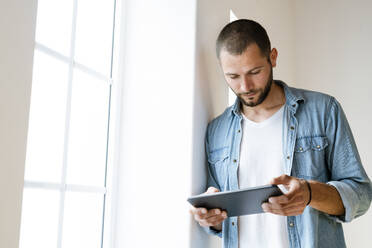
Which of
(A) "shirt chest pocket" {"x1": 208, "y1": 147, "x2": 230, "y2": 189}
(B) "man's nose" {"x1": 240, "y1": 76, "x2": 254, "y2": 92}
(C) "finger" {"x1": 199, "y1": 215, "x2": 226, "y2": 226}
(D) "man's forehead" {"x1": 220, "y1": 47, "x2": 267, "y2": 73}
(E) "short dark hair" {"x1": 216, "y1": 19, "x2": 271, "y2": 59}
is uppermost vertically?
(E) "short dark hair" {"x1": 216, "y1": 19, "x2": 271, "y2": 59}

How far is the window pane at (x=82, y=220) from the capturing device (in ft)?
5.06

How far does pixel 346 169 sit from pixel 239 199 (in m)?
0.43

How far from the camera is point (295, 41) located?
3.60m

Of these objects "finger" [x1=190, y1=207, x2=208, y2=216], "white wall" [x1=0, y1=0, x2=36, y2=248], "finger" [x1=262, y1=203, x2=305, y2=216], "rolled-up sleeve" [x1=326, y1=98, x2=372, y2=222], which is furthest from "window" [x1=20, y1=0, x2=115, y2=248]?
"rolled-up sleeve" [x1=326, y1=98, x2=372, y2=222]

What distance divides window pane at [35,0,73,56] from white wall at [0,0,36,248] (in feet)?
0.78

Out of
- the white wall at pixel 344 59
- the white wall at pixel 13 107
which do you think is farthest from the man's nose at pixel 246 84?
→ the white wall at pixel 344 59

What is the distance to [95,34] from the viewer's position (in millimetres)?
1783

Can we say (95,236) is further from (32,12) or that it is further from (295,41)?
(295,41)

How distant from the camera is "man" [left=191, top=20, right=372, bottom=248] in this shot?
1.61 m

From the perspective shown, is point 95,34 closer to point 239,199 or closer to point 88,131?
point 88,131

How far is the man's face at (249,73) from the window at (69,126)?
0.49 meters

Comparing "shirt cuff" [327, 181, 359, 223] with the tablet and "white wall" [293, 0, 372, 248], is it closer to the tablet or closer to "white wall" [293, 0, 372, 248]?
the tablet

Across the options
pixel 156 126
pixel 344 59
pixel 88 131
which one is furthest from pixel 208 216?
pixel 344 59

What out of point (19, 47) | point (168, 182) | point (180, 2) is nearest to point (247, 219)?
point (168, 182)
